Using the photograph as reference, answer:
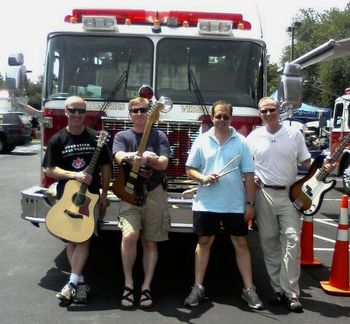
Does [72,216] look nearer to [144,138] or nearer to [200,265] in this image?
[144,138]

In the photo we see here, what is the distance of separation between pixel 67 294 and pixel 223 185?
1.66m

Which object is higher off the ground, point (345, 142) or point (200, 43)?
point (200, 43)

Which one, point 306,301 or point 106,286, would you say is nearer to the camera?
point 306,301

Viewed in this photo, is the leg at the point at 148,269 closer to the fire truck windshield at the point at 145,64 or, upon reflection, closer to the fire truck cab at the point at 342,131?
the fire truck windshield at the point at 145,64

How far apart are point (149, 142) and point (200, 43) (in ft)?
5.36

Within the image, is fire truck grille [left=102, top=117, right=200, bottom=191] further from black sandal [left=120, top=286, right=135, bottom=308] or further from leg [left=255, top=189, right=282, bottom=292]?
black sandal [left=120, top=286, right=135, bottom=308]

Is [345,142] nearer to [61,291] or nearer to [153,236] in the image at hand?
[153,236]

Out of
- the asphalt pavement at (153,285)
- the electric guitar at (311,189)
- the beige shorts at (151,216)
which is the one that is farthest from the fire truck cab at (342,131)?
the beige shorts at (151,216)

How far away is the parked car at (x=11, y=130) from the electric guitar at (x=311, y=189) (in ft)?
65.4

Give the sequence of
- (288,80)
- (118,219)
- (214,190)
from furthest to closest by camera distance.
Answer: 1. (288,80)
2. (118,219)
3. (214,190)

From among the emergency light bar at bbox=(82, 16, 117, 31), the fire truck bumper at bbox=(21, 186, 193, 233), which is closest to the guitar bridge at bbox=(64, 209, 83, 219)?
the fire truck bumper at bbox=(21, 186, 193, 233)

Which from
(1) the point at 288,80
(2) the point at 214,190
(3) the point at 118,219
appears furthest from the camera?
(1) the point at 288,80

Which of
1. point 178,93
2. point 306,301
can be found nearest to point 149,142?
point 178,93

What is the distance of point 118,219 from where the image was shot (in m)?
5.20
